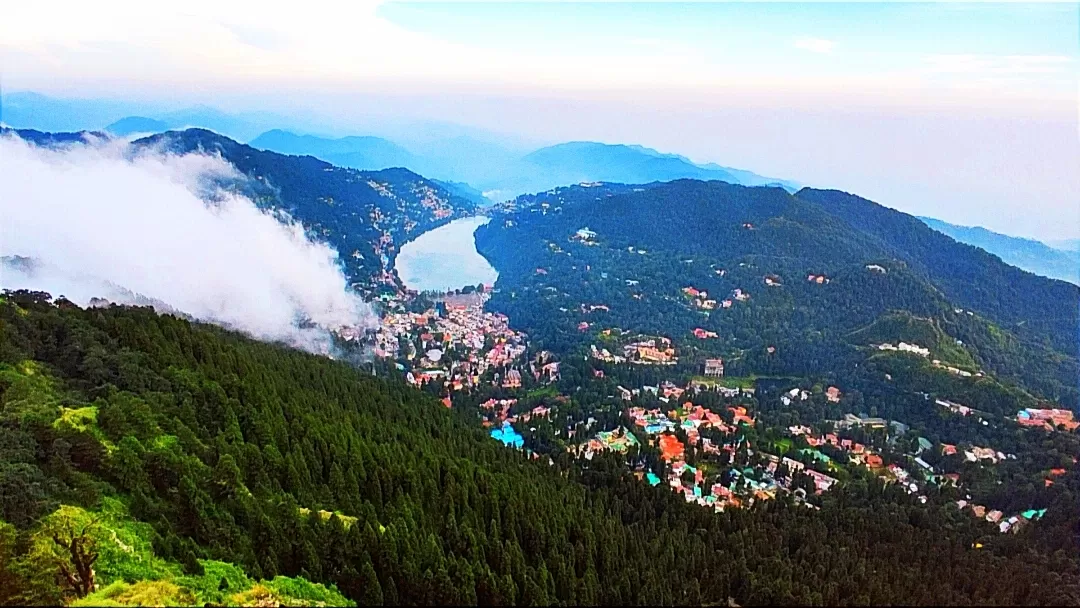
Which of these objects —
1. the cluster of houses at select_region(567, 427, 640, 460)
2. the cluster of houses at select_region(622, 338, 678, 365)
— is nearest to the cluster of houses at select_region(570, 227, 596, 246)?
the cluster of houses at select_region(622, 338, 678, 365)

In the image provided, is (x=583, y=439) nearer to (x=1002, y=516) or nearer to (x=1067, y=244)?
(x=1002, y=516)

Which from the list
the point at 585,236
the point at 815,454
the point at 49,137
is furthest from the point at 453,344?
the point at 49,137

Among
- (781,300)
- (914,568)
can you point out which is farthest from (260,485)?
(781,300)

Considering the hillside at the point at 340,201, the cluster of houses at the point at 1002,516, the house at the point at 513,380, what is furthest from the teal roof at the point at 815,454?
the hillside at the point at 340,201

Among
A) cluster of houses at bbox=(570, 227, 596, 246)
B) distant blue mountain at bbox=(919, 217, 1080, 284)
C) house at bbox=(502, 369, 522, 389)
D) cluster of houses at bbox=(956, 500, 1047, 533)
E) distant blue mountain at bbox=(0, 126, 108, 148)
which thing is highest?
distant blue mountain at bbox=(0, 126, 108, 148)

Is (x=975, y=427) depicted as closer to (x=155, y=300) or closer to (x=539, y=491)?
(x=539, y=491)

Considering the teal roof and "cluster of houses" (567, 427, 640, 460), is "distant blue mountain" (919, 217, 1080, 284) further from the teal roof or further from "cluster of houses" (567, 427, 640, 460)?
"cluster of houses" (567, 427, 640, 460)

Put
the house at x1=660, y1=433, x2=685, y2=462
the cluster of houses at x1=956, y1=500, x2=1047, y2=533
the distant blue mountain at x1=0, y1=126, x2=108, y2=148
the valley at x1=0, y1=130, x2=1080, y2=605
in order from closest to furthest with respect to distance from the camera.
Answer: the valley at x1=0, y1=130, x2=1080, y2=605, the cluster of houses at x1=956, y1=500, x2=1047, y2=533, the house at x1=660, y1=433, x2=685, y2=462, the distant blue mountain at x1=0, y1=126, x2=108, y2=148

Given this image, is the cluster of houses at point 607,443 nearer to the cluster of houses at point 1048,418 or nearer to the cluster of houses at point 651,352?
the cluster of houses at point 651,352
